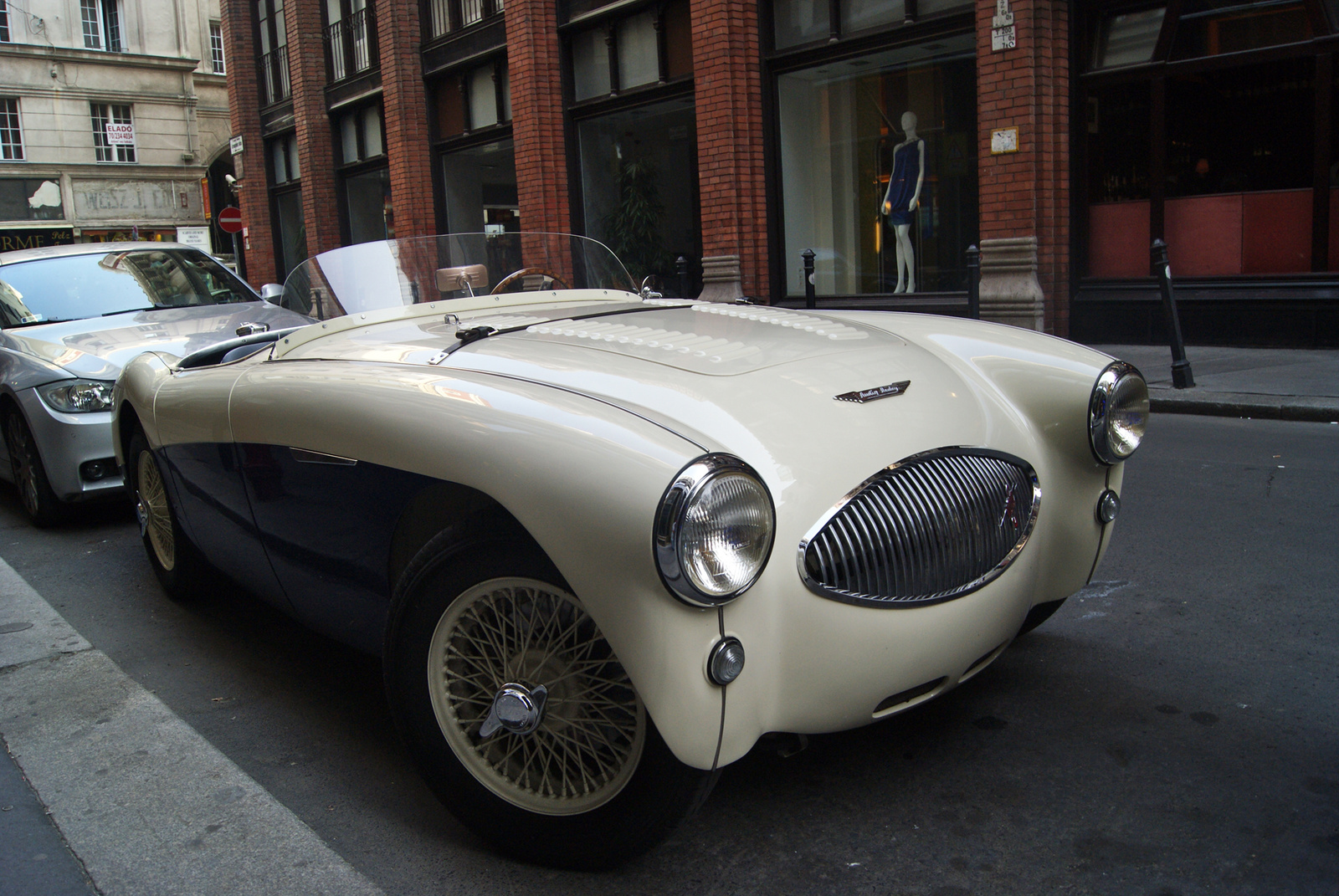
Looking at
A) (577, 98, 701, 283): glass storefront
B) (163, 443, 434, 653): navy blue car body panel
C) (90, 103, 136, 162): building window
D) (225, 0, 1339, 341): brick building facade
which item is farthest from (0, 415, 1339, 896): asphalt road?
(90, 103, 136, 162): building window

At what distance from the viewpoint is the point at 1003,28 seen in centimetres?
952

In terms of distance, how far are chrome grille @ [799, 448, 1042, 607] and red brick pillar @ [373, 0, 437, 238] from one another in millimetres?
16200

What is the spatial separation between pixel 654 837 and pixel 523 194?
Answer: 13891 mm

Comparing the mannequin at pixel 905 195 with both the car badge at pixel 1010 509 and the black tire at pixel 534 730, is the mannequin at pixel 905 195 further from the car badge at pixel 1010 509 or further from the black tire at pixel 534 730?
the black tire at pixel 534 730

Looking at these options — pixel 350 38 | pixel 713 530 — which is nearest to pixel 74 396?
pixel 713 530

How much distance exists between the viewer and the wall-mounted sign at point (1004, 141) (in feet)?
31.6

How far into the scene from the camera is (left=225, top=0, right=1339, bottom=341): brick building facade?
967 centimetres

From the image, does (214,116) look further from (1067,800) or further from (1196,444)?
(1067,800)

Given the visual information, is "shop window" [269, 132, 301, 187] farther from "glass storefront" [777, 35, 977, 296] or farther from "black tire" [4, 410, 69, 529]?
"black tire" [4, 410, 69, 529]

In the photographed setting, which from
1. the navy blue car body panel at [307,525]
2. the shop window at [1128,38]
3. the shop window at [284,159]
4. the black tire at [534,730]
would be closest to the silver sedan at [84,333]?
the navy blue car body panel at [307,525]

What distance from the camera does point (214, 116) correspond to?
38.8m

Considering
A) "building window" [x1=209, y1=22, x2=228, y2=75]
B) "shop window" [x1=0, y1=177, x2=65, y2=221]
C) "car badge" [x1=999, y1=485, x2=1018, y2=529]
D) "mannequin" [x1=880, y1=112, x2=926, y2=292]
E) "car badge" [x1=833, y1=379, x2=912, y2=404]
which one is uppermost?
"building window" [x1=209, y1=22, x2=228, y2=75]

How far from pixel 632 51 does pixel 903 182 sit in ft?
14.2

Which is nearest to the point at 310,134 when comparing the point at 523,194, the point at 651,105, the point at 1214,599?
the point at 523,194
